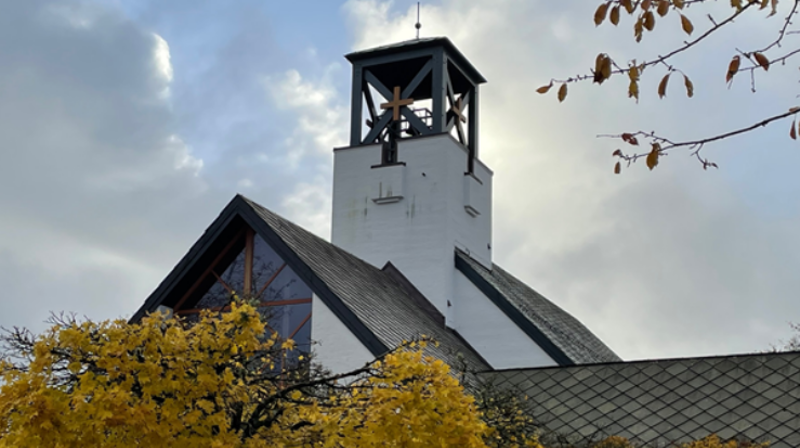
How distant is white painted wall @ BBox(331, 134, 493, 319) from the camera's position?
71.4 feet

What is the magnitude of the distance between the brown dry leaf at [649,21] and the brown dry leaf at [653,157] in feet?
2.34

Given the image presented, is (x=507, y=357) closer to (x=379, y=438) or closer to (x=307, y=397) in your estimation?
(x=307, y=397)

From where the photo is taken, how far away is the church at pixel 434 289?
52.3 feet

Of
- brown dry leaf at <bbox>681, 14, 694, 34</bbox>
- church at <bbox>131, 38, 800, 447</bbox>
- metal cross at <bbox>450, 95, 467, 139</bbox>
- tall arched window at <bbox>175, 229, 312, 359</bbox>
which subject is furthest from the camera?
metal cross at <bbox>450, 95, 467, 139</bbox>

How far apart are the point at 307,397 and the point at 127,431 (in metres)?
2.17

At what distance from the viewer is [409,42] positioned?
23.6 m

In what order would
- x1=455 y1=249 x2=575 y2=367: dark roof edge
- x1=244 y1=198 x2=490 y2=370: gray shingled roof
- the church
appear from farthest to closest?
x1=455 y1=249 x2=575 y2=367: dark roof edge, x1=244 y1=198 x2=490 y2=370: gray shingled roof, the church

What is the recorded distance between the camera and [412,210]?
72.8 ft

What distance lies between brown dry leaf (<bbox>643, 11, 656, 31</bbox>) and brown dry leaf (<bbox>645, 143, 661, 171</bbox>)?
0.71 m

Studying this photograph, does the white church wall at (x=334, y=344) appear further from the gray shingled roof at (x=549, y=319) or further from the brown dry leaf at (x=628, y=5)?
the brown dry leaf at (x=628, y=5)

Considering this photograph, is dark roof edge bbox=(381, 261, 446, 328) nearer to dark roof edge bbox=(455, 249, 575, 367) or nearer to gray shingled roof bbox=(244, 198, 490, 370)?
gray shingled roof bbox=(244, 198, 490, 370)

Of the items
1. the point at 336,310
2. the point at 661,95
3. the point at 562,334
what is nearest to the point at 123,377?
the point at 661,95

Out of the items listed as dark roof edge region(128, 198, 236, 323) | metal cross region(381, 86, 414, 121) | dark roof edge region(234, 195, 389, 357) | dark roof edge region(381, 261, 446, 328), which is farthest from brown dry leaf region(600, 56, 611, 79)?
metal cross region(381, 86, 414, 121)

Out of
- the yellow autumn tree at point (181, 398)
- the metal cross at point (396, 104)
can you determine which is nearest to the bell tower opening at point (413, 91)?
the metal cross at point (396, 104)
